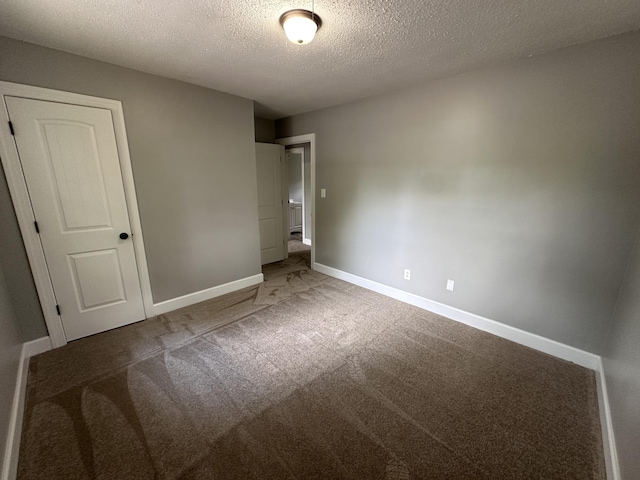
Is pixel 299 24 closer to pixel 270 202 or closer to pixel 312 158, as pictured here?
pixel 312 158

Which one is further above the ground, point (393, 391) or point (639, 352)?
point (639, 352)

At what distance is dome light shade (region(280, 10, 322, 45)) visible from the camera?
58.2 inches

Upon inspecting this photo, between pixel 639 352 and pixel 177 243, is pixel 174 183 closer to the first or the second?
pixel 177 243

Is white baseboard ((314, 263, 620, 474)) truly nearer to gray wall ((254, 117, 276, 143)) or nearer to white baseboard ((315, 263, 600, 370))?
white baseboard ((315, 263, 600, 370))

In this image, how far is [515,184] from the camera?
2.23 metres

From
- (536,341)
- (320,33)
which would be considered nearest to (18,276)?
(320,33)

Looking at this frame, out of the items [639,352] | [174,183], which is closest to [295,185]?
[174,183]

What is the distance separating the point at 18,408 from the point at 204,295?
5.46ft

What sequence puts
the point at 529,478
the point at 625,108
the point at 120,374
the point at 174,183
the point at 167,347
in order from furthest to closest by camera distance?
the point at 174,183 → the point at 167,347 → the point at 120,374 → the point at 625,108 → the point at 529,478

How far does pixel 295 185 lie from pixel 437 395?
550 centimetres

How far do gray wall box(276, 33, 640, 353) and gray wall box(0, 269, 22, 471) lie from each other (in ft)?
10.6

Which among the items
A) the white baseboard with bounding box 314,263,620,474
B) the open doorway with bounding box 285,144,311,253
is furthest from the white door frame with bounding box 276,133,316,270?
the open doorway with bounding box 285,144,311,253

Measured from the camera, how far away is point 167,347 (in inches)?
90.0

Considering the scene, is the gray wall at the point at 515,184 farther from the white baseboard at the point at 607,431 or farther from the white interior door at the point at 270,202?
the white interior door at the point at 270,202
